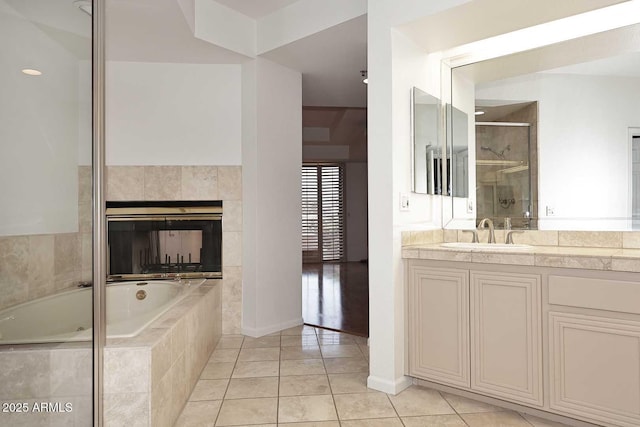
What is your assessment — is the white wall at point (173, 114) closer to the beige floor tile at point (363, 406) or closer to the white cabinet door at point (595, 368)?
the beige floor tile at point (363, 406)

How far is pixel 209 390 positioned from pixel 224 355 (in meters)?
0.68

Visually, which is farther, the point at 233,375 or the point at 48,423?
the point at 233,375

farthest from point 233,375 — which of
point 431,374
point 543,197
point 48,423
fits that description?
point 543,197

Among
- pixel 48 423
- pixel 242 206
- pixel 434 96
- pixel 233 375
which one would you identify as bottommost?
pixel 233 375

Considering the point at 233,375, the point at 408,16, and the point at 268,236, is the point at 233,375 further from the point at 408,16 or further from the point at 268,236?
the point at 408,16

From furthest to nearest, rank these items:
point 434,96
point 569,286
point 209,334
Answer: point 209,334, point 434,96, point 569,286


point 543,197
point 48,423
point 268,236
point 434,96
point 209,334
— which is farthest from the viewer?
point 268,236

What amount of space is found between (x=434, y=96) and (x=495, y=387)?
1.84 meters

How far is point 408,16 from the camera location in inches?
96.3

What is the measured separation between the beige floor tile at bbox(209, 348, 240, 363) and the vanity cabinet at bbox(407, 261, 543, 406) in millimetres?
1335

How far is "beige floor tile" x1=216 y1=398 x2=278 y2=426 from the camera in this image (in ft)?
6.99

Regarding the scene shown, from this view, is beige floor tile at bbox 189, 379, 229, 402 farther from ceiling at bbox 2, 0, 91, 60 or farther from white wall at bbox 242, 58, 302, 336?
ceiling at bbox 2, 0, 91, 60

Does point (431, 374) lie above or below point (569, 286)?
below

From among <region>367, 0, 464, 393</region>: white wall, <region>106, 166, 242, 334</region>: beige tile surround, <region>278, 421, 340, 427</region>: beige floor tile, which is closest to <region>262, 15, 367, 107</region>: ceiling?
<region>367, 0, 464, 393</region>: white wall
